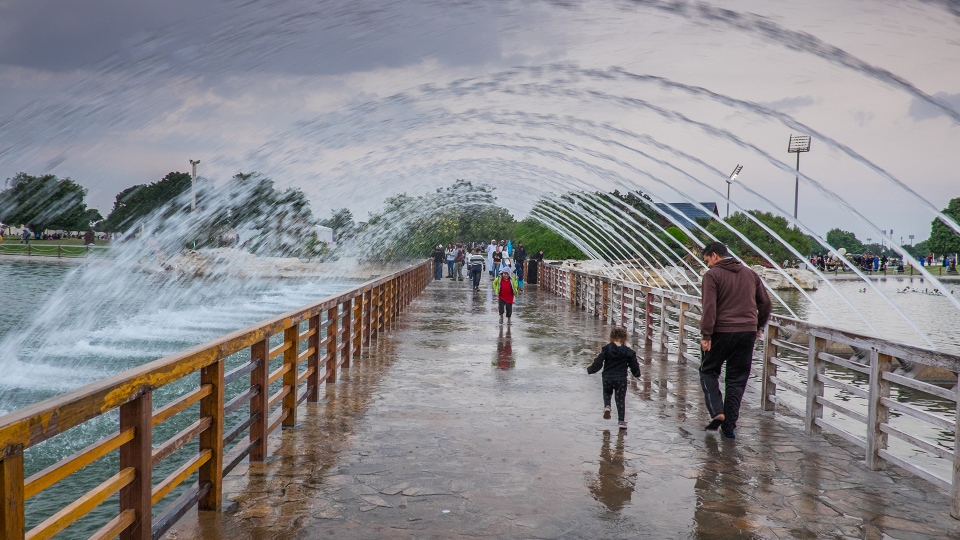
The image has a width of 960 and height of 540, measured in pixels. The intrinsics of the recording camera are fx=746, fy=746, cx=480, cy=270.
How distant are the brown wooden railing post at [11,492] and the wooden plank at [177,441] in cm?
107

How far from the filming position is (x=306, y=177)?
2744 cm

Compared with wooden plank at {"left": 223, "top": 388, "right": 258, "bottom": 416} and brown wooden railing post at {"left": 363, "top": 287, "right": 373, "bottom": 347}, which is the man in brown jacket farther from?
brown wooden railing post at {"left": 363, "top": 287, "right": 373, "bottom": 347}

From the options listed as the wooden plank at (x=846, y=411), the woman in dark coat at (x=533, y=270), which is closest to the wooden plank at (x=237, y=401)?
the wooden plank at (x=846, y=411)

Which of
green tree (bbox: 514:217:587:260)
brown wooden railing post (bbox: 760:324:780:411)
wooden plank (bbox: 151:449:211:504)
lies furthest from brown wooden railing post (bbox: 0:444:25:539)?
green tree (bbox: 514:217:587:260)

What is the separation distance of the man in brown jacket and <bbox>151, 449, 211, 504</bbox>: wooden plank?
14.1 feet

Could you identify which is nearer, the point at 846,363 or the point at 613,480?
the point at 613,480

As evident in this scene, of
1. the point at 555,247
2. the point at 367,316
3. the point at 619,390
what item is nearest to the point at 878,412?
the point at 619,390

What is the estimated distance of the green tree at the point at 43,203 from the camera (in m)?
49.3

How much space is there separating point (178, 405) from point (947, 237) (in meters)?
90.3

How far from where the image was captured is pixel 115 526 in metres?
3.22

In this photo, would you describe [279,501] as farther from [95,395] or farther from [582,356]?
[582,356]

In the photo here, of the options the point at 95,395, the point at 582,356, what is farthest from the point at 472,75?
the point at 95,395

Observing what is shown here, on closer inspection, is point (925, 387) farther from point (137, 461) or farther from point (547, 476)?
point (137, 461)

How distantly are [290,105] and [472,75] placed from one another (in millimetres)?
5125
